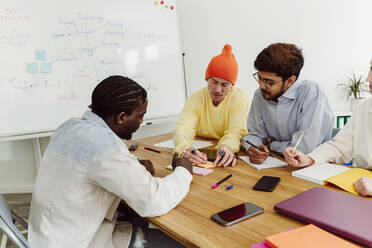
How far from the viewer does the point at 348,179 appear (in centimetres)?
109

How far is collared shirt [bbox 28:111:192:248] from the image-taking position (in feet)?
3.00

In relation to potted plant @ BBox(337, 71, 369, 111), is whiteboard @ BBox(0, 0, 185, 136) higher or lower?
higher

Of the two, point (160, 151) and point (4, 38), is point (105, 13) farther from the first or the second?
point (160, 151)

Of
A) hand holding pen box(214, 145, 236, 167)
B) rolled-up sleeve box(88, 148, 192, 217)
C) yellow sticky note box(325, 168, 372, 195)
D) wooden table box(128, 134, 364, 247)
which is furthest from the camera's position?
hand holding pen box(214, 145, 236, 167)

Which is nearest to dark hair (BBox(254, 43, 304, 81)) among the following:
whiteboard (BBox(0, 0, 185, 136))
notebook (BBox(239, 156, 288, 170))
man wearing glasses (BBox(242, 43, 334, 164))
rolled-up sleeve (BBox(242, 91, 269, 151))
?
man wearing glasses (BBox(242, 43, 334, 164))

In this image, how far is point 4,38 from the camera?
2223 millimetres

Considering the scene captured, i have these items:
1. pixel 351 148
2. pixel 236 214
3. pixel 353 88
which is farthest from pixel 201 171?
pixel 353 88

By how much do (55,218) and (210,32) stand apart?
9.42ft

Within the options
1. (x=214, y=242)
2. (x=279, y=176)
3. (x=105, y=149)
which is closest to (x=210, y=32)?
(x=279, y=176)

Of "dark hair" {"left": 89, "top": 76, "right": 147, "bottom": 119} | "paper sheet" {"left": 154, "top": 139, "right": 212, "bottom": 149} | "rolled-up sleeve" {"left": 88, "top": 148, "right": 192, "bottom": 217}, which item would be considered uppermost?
"dark hair" {"left": 89, "top": 76, "right": 147, "bottom": 119}

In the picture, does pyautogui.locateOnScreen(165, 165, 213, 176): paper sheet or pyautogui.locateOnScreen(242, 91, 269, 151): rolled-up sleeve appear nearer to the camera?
pyautogui.locateOnScreen(165, 165, 213, 176): paper sheet

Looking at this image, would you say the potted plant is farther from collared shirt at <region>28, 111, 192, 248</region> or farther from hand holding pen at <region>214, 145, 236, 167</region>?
collared shirt at <region>28, 111, 192, 248</region>

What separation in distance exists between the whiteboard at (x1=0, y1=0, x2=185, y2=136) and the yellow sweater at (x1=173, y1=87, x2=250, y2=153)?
90 centimetres

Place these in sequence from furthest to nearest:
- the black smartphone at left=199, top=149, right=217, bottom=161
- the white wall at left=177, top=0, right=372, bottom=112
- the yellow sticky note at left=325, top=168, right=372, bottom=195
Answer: the white wall at left=177, top=0, right=372, bottom=112, the black smartphone at left=199, top=149, right=217, bottom=161, the yellow sticky note at left=325, top=168, right=372, bottom=195
